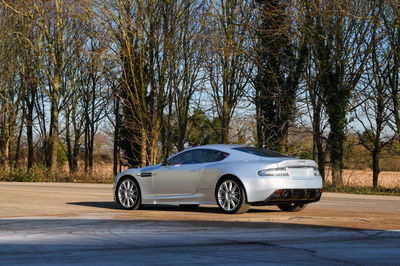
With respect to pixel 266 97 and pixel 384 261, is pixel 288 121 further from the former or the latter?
pixel 384 261

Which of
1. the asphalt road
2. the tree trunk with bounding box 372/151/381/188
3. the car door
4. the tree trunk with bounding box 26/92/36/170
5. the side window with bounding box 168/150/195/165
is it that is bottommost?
the asphalt road

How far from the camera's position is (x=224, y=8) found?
126 ft

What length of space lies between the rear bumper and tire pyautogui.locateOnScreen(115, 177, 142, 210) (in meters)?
3.00

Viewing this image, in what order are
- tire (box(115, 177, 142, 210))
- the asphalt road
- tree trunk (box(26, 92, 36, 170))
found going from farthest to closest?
tree trunk (box(26, 92, 36, 170)) → tire (box(115, 177, 142, 210)) → the asphalt road

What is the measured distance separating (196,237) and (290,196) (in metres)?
4.29

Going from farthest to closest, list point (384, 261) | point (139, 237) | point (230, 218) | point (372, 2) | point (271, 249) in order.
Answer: point (372, 2)
point (230, 218)
point (139, 237)
point (271, 249)
point (384, 261)

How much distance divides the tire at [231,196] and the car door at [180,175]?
67 centimetres

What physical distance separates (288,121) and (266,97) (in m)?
1.67

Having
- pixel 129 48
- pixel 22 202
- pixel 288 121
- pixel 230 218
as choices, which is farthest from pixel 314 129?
pixel 230 218

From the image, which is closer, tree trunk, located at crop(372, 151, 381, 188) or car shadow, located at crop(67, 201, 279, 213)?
car shadow, located at crop(67, 201, 279, 213)

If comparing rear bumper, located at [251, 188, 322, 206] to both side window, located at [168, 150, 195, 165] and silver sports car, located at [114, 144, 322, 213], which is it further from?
side window, located at [168, 150, 195, 165]

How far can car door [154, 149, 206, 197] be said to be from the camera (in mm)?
14117

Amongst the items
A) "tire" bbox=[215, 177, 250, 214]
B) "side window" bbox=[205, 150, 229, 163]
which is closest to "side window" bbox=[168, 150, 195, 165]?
"side window" bbox=[205, 150, 229, 163]

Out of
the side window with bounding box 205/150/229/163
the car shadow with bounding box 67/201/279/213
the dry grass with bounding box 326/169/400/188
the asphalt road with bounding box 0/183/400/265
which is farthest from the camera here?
the dry grass with bounding box 326/169/400/188
